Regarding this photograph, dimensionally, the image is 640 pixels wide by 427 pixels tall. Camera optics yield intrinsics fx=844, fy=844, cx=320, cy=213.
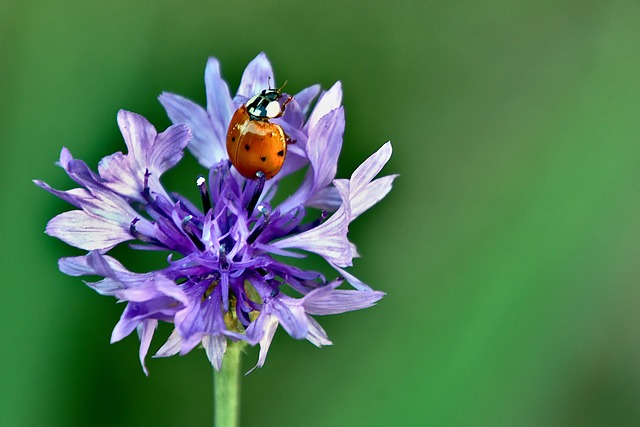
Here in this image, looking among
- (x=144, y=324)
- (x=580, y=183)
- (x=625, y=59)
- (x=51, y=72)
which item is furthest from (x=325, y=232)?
(x=625, y=59)

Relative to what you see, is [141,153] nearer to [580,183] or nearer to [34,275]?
[34,275]

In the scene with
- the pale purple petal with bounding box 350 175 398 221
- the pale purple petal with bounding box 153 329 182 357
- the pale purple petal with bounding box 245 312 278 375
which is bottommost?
the pale purple petal with bounding box 153 329 182 357

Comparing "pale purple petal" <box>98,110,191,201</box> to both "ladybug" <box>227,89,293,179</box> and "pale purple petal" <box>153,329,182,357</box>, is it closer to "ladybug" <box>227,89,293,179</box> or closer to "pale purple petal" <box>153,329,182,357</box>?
"ladybug" <box>227,89,293,179</box>

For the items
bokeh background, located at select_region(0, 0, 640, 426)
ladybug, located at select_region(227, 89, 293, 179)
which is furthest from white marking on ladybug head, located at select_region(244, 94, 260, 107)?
bokeh background, located at select_region(0, 0, 640, 426)

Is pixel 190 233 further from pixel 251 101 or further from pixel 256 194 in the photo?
pixel 251 101

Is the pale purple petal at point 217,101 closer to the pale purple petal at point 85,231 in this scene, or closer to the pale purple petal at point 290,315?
the pale purple petal at point 85,231

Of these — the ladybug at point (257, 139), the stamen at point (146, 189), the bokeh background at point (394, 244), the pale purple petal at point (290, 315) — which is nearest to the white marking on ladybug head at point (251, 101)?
the ladybug at point (257, 139)

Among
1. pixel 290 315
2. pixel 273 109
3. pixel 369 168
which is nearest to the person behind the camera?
pixel 290 315

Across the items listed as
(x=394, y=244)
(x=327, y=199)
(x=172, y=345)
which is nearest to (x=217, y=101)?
(x=327, y=199)
